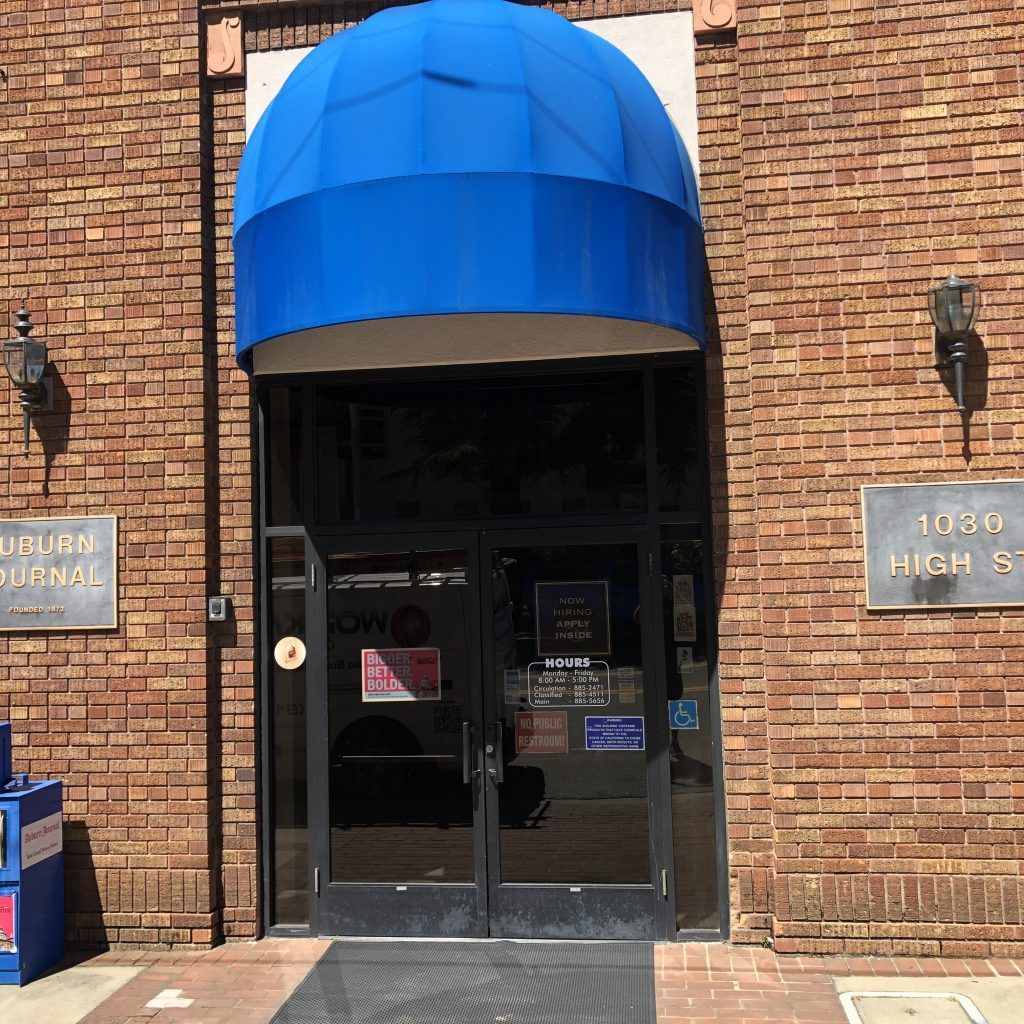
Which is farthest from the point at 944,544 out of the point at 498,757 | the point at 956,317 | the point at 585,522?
the point at 498,757

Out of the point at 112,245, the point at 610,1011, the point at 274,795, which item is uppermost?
the point at 112,245

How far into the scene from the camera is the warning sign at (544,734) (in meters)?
6.24

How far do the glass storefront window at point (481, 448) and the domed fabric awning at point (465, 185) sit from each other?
896 millimetres

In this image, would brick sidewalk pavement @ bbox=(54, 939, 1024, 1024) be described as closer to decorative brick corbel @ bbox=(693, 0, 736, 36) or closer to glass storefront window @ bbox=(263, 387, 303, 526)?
glass storefront window @ bbox=(263, 387, 303, 526)

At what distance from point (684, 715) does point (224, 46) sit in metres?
4.93

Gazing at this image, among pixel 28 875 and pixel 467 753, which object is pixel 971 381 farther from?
pixel 28 875

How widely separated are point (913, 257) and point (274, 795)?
4.88 metres

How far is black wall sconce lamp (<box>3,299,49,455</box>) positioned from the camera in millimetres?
6270

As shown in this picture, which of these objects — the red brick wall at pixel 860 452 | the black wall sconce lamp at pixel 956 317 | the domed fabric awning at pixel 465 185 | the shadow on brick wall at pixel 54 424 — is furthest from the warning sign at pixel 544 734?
the shadow on brick wall at pixel 54 424

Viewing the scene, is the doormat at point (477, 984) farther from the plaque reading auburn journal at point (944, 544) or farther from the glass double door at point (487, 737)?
the plaque reading auburn journal at point (944, 544)

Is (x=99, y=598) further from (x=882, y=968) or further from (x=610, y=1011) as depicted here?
(x=882, y=968)

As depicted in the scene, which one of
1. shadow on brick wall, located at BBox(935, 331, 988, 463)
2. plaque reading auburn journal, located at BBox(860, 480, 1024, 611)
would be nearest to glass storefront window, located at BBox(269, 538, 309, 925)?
plaque reading auburn journal, located at BBox(860, 480, 1024, 611)

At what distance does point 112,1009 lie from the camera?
209 inches

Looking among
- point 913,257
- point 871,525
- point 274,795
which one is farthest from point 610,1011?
point 913,257
